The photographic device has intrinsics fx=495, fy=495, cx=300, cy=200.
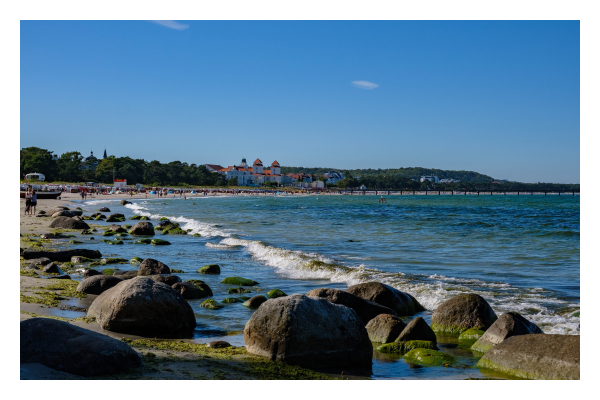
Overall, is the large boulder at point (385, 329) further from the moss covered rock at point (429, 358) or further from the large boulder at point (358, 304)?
the large boulder at point (358, 304)

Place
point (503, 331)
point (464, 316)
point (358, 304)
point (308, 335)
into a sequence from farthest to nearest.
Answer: point (358, 304)
point (464, 316)
point (503, 331)
point (308, 335)

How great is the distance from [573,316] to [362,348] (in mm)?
5273

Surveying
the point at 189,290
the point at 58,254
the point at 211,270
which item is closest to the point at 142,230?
the point at 58,254

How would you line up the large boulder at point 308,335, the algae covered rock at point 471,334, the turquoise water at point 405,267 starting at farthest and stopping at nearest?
the turquoise water at point 405,267
the algae covered rock at point 471,334
the large boulder at point 308,335

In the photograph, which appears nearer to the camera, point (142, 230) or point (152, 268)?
point (152, 268)

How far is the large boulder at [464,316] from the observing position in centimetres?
901

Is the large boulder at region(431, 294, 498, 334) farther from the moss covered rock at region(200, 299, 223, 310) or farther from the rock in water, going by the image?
the moss covered rock at region(200, 299, 223, 310)

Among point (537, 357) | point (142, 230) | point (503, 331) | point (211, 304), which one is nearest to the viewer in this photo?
point (537, 357)

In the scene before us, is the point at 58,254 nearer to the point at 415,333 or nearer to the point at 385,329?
the point at 385,329

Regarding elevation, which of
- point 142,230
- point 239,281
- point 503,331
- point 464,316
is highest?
point 142,230

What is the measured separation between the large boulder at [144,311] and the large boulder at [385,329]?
3.13 metres

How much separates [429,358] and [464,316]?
206 cm

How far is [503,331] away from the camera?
25.5 feet

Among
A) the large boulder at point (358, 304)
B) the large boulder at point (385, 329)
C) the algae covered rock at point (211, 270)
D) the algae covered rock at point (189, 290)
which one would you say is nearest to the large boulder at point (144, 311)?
the algae covered rock at point (189, 290)
